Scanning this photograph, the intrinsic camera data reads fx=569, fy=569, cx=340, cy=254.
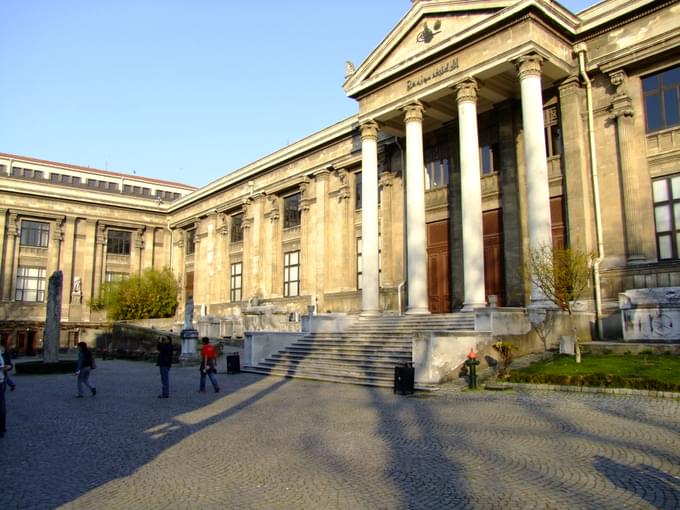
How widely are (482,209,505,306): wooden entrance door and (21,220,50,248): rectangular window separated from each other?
3797cm

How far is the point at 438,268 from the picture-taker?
28062 mm

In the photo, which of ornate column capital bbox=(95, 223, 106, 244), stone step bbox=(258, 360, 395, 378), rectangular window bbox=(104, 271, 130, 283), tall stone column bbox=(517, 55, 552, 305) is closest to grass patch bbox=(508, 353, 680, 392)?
tall stone column bbox=(517, 55, 552, 305)

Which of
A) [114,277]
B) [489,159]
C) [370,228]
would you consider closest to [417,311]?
[370,228]

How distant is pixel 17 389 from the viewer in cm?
1809

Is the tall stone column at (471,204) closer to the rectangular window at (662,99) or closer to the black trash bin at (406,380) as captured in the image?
the rectangular window at (662,99)

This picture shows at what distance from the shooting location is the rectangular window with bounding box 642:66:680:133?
20.4m

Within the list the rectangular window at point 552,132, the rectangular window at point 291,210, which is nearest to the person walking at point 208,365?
the rectangular window at point 552,132

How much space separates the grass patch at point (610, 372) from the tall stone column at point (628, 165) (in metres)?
5.57

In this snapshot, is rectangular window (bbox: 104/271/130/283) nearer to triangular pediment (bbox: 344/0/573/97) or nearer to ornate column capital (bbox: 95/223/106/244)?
ornate column capital (bbox: 95/223/106/244)

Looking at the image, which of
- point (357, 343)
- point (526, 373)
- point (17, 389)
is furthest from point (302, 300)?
point (526, 373)

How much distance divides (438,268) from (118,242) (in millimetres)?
33748

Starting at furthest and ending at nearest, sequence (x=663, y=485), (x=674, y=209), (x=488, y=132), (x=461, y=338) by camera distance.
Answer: (x=488, y=132) → (x=674, y=209) → (x=461, y=338) → (x=663, y=485)

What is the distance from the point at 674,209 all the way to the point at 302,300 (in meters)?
21.8

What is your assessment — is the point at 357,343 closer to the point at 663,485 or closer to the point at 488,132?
the point at 488,132
